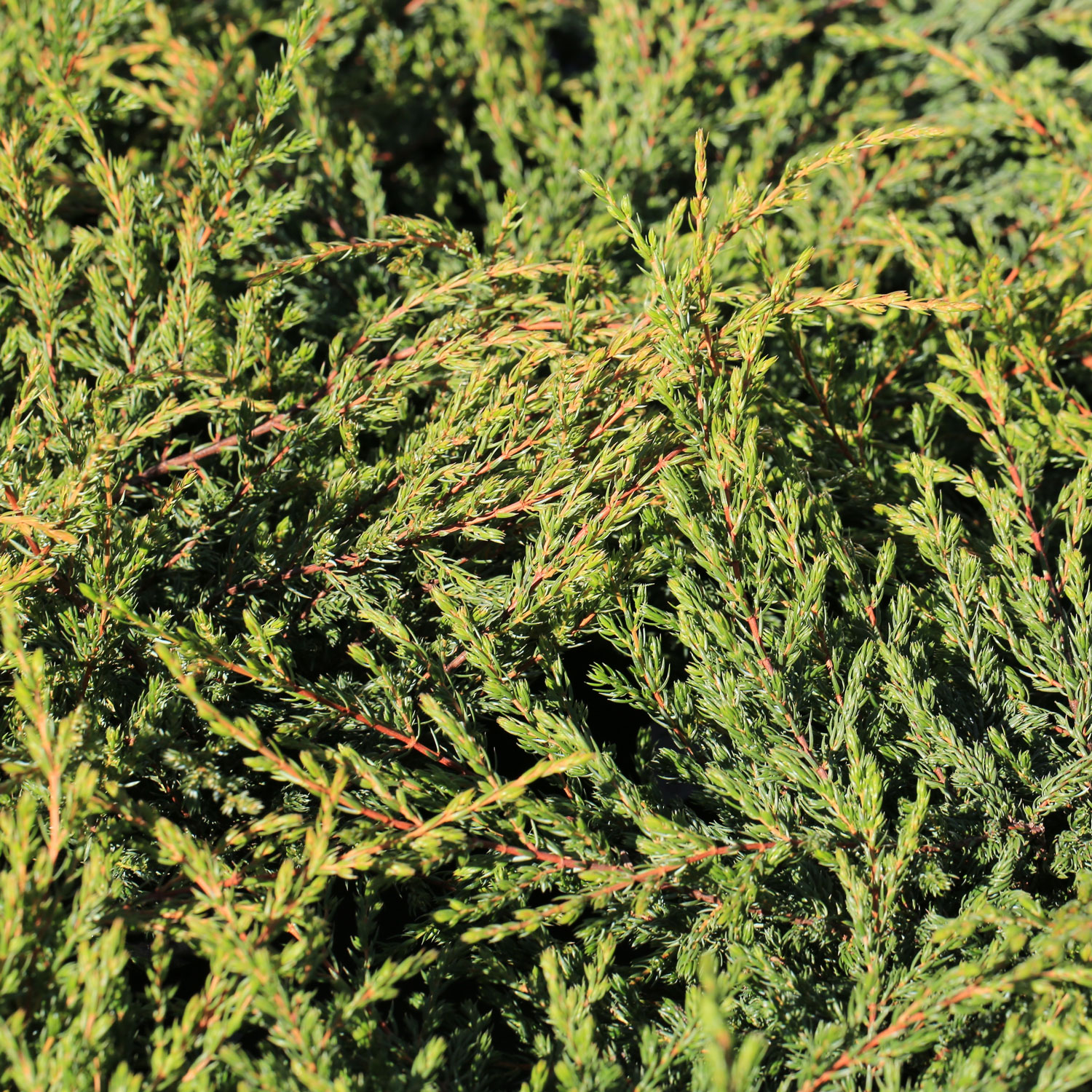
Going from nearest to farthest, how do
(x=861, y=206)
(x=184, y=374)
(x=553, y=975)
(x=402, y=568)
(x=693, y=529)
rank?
(x=553, y=975), (x=693, y=529), (x=184, y=374), (x=402, y=568), (x=861, y=206)

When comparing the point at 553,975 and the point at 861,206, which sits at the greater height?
the point at 861,206

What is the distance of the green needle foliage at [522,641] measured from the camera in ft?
3.51

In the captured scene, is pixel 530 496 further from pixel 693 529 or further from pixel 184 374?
pixel 184 374

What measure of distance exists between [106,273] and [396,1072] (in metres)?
1.60

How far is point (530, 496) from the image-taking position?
4.54ft

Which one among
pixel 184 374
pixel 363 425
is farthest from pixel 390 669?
pixel 184 374

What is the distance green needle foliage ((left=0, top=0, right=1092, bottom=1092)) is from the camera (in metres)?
1.07

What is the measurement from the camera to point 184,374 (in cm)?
142

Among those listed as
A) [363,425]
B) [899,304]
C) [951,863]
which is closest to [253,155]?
[363,425]

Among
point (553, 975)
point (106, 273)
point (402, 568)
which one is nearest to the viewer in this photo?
point (553, 975)

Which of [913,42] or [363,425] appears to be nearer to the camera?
[363,425]

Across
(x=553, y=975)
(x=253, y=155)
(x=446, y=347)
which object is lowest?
(x=553, y=975)

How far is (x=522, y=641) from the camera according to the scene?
4.58 feet

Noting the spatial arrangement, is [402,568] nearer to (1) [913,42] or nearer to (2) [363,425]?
(2) [363,425]
